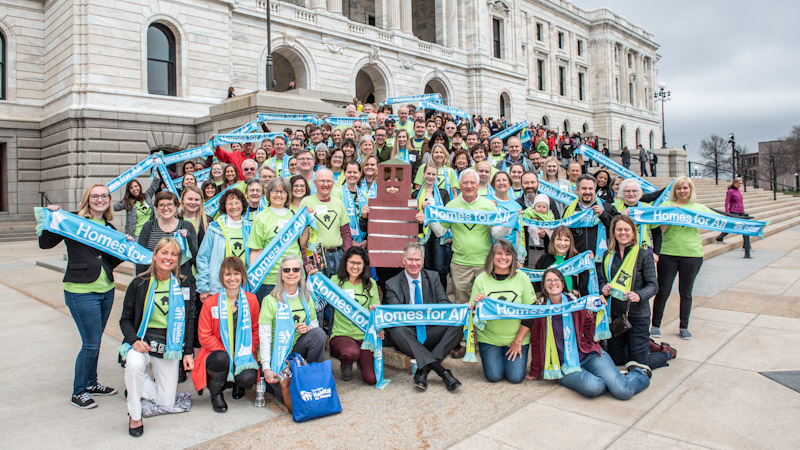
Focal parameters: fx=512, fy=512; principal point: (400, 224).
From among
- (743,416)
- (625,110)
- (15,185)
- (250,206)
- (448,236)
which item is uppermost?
(625,110)

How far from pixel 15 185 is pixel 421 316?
23.6 metres

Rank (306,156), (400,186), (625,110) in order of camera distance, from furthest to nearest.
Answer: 1. (625,110)
2. (306,156)
3. (400,186)

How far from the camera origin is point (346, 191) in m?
6.59

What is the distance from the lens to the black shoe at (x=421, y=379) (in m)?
4.84

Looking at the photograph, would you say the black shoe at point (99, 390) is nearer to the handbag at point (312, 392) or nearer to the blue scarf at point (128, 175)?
the handbag at point (312, 392)

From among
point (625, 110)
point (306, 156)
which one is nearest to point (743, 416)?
point (306, 156)

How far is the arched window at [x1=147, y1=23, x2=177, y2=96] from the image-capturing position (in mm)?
20609

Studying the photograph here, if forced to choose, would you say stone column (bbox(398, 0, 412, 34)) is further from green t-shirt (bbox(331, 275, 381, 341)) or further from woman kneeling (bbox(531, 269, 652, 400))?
woman kneeling (bbox(531, 269, 652, 400))

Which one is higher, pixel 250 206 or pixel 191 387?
pixel 250 206

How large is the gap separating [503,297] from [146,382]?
331 cm

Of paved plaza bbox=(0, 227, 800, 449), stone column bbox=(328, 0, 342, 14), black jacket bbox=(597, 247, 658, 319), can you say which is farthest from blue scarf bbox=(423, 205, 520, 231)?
stone column bbox=(328, 0, 342, 14)

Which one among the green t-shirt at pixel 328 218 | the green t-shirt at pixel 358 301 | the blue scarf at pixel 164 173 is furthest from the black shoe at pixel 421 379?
the blue scarf at pixel 164 173

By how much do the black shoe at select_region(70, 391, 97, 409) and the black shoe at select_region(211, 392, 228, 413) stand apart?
1115mm

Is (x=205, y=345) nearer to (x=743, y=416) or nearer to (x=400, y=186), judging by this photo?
(x=400, y=186)
